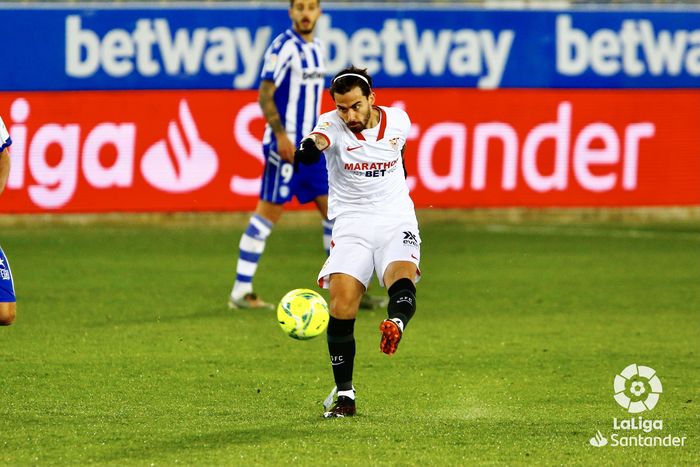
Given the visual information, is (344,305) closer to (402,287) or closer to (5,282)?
(402,287)

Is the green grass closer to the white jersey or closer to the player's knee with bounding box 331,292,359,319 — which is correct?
the player's knee with bounding box 331,292,359,319

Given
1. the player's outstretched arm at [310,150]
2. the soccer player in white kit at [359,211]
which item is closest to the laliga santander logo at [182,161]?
the soccer player in white kit at [359,211]

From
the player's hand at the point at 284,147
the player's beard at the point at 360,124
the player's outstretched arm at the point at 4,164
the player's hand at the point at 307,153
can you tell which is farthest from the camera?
the player's hand at the point at 284,147

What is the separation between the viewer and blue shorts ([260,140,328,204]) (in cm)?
1100

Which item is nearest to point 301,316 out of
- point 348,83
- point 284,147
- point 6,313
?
point 348,83

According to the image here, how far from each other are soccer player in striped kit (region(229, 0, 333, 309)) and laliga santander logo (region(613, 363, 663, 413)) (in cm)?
321

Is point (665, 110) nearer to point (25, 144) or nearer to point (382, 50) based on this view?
point (382, 50)

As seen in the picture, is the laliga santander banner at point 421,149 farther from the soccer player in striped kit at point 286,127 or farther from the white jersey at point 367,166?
the white jersey at point 367,166

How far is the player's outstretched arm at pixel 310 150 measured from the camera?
7.10 m

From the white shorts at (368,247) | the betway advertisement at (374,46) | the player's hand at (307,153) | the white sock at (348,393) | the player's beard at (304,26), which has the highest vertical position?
the betway advertisement at (374,46)

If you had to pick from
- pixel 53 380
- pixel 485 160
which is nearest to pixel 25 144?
pixel 485 160

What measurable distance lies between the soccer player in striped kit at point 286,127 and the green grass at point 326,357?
496mm

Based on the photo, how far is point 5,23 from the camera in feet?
51.7

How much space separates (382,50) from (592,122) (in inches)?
103
